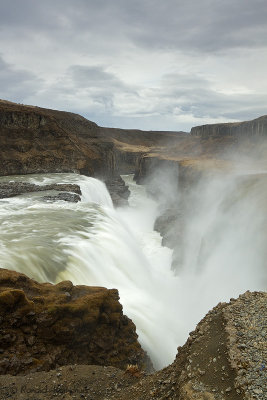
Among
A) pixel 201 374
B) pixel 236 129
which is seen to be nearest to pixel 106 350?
pixel 201 374

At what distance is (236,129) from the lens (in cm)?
5988

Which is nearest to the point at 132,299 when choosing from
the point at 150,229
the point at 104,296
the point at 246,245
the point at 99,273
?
the point at 99,273

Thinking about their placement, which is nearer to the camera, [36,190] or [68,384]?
Result: [68,384]

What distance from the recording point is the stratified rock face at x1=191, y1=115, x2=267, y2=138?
172 feet

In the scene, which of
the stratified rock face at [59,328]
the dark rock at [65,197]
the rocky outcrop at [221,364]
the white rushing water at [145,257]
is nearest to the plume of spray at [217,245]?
the white rushing water at [145,257]

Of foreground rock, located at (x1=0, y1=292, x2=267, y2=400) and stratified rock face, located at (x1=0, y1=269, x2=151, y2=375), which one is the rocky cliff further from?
foreground rock, located at (x1=0, y1=292, x2=267, y2=400)

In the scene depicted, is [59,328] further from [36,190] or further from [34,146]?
[34,146]

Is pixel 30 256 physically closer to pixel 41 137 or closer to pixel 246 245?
pixel 246 245

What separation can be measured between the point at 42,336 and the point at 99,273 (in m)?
4.40

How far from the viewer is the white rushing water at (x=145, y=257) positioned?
30.0 ft

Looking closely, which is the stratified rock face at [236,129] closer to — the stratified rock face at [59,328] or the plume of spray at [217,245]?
the plume of spray at [217,245]

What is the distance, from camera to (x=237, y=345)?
4.15 m

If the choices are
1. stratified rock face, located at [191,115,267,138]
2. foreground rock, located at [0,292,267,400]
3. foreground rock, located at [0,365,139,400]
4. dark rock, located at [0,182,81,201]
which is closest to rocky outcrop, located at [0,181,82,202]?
dark rock, located at [0,182,81,201]

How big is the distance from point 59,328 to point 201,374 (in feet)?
10.1
